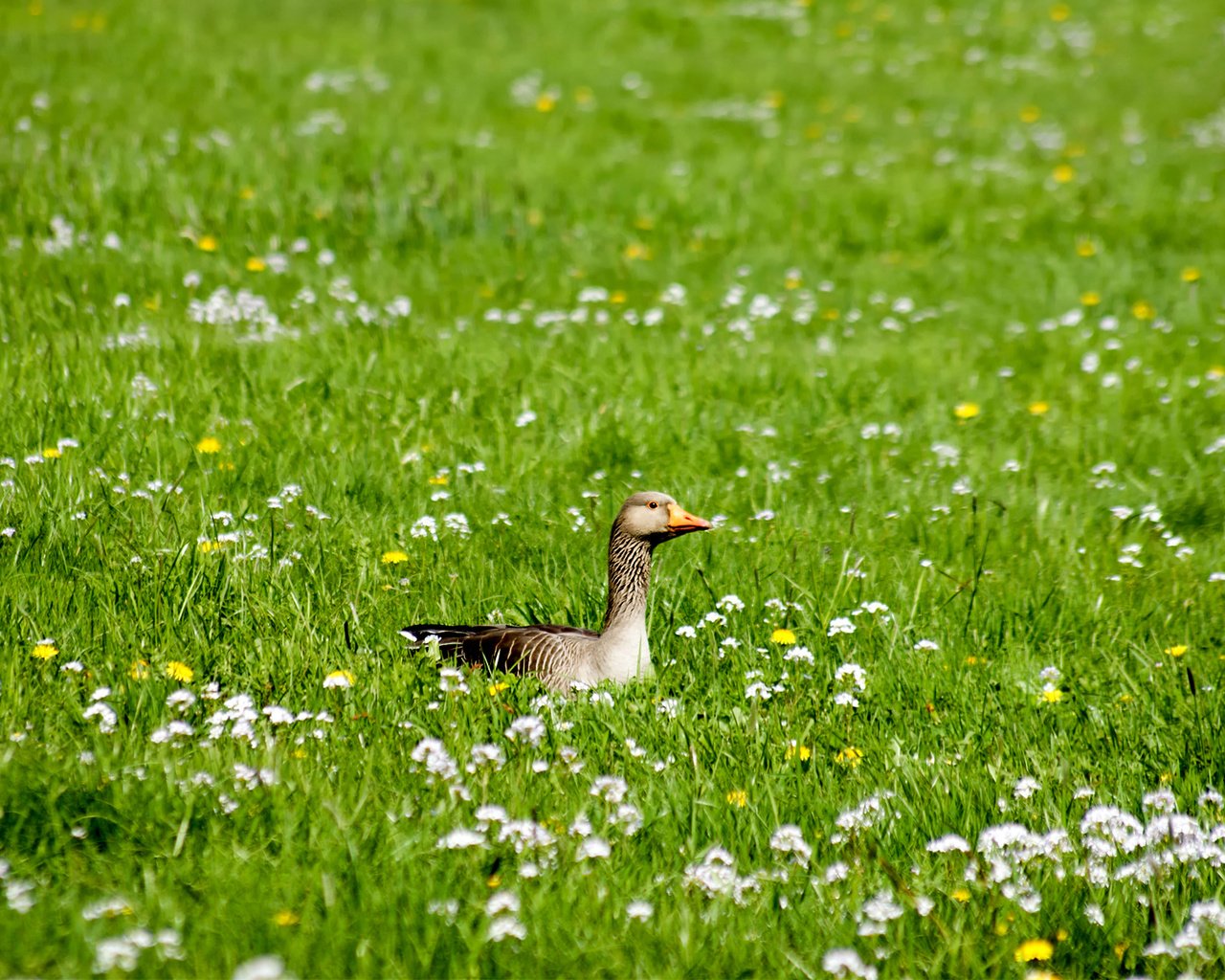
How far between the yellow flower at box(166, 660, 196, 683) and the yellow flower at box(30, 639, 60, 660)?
1.11 ft

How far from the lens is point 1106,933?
10.4 ft

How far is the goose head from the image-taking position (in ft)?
14.7

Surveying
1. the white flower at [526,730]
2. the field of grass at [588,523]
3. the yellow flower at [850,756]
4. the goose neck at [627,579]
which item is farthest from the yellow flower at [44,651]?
the yellow flower at [850,756]

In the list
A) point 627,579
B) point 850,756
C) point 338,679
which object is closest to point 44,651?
point 338,679

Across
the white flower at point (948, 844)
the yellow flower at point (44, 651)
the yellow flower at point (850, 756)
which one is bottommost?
the yellow flower at point (850, 756)

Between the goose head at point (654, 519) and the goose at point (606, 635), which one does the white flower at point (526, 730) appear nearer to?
the goose at point (606, 635)

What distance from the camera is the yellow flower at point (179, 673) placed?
3963 mm

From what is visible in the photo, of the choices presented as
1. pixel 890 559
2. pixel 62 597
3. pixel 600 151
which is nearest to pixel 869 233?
pixel 600 151

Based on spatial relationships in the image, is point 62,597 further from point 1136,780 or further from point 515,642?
point 1136,780

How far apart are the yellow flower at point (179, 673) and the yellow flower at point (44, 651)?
339 millimetres

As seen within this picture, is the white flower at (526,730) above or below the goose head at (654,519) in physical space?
below

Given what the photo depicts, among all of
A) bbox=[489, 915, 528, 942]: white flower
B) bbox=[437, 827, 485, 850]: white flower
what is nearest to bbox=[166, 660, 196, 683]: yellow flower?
bbox=[437, 827, 485, 850]: white flower

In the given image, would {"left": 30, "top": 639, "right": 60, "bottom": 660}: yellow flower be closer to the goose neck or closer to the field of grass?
the field of grass

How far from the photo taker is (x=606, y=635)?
443 centimetres
